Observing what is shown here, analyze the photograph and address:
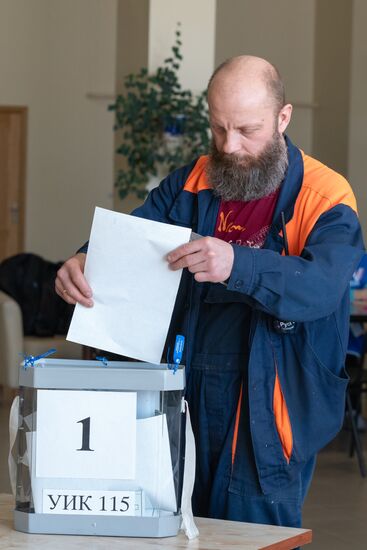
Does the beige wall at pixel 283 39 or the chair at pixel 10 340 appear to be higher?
the beige wall at pixel 283 39

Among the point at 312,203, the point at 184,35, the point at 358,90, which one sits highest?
the point at 184,35

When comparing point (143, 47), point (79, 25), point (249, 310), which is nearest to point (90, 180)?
point (79, 25)

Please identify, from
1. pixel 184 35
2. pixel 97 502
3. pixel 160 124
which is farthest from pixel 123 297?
pixel 184 35

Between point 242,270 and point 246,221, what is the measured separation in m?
0.29

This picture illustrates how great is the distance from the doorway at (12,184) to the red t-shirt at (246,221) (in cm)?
1007

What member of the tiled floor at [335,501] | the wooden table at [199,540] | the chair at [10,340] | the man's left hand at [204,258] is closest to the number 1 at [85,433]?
the wooden table at [199,540]

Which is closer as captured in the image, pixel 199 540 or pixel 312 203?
pixel 199 540

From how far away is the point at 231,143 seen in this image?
1775mm

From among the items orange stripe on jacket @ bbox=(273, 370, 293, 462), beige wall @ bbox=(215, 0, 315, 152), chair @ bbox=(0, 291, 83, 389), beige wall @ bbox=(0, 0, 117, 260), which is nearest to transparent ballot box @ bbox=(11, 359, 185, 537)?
Answer: orange stripe on jacket @ bbox=(273, 370, 293, 462)

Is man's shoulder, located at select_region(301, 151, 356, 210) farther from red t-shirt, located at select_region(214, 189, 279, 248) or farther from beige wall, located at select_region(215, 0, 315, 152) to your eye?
beige wall, located at select_region(215, 0, 315, 152)

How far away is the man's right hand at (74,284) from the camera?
5.43 feet

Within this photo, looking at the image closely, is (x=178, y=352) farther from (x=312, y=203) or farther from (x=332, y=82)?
(x=332, y=82)

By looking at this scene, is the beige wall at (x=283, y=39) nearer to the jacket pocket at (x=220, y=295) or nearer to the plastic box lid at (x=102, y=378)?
the jacket pocket at (x=220, y=295)

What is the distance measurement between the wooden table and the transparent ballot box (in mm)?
21
